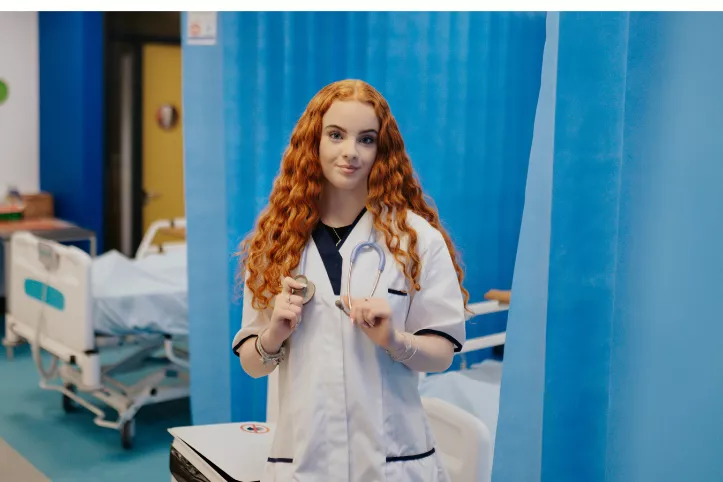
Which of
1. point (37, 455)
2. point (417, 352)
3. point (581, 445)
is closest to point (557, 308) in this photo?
point (581, 445)

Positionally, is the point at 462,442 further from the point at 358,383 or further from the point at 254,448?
the point at 358,383

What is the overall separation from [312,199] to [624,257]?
62cm

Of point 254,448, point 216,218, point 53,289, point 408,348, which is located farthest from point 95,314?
point 408,348

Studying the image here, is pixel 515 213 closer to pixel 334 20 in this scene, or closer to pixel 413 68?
pixel 413 68

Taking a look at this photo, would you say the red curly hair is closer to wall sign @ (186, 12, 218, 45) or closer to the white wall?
wall sign @ (186, 12, 218, 45)

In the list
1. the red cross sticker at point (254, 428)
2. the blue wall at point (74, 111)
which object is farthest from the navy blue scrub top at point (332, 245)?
the blue wall at point (74, 111)

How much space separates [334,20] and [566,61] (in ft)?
3.61

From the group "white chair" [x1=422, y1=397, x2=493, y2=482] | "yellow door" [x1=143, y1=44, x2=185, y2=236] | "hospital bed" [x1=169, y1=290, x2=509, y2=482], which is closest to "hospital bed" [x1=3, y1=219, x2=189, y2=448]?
"hospital bed" [x1=169, y1=290, x2=509, y2=482]

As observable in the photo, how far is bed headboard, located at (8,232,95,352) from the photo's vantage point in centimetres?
347

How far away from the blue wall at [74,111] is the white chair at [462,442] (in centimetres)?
446

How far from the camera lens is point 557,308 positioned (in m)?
1.76

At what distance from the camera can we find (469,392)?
2625 mm

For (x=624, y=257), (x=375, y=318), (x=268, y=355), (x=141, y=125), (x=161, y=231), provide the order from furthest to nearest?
(x=141, y=125) < (x=161, y=231) < (x=624, y=257) < (x=268, y=355) < (x=375, y=318)

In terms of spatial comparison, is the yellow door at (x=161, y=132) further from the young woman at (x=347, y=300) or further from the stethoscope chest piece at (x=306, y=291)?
the stethoscope chest piece at (x=306, y=291)
